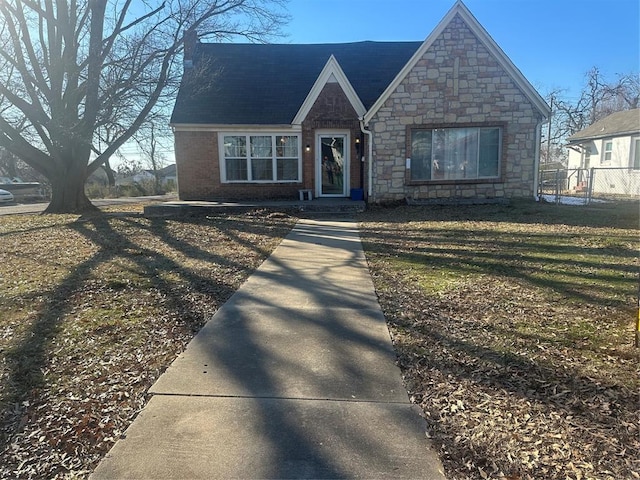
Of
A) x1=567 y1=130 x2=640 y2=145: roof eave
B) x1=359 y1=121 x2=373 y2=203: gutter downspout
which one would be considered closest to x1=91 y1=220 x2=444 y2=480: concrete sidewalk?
x1=359 y1=121 x2=373 y2=203: gutter downspout

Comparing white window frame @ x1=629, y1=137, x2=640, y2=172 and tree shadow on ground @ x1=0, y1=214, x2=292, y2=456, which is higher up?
white window frame @ x1=629, y1=137, x2=640, y2=172

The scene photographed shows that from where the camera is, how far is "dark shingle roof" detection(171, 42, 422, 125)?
1581 cm

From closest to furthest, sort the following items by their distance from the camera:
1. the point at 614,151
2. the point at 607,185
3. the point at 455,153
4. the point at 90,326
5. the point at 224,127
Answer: the point at 90,326, the point at 455,153, the point at 224,127, the point at 607,185, the point at 614,151

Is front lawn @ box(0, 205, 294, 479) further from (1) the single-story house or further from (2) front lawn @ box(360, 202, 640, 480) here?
(1) the single-story house

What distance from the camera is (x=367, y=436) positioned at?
246 centimetres

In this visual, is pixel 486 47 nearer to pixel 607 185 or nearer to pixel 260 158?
pixel 260 158

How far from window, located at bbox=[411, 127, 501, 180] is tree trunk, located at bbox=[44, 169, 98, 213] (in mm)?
13029

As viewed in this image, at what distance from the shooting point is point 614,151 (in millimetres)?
23172

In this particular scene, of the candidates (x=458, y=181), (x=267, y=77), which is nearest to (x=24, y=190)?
(x=267, y=77)

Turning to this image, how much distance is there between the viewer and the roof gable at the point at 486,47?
13.0m

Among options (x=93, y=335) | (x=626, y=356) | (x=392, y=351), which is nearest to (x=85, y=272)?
(x=93, y=335)

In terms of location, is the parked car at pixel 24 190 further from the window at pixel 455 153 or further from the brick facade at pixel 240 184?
the window at pixel 455 153

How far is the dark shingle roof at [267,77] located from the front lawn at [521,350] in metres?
10.4

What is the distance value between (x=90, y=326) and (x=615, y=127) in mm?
28187
